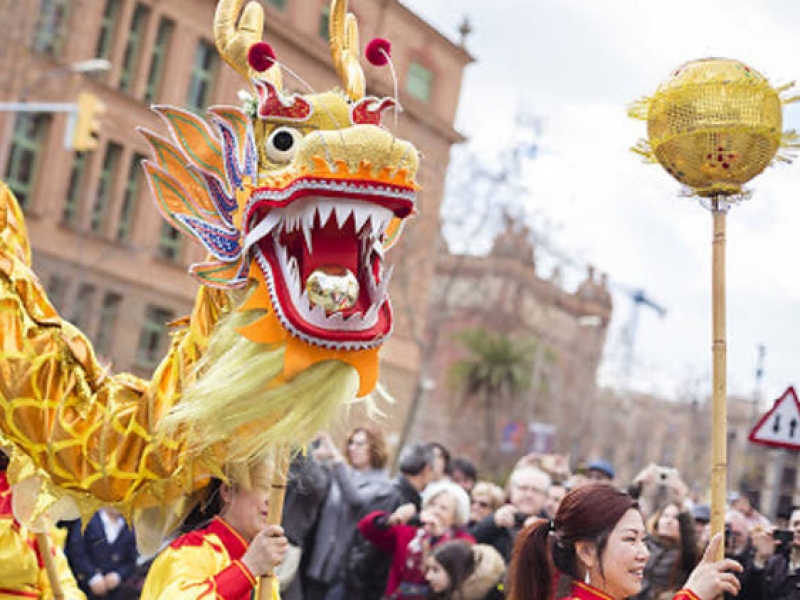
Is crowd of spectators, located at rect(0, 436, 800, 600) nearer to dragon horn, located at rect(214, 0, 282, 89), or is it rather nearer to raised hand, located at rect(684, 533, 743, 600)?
raised hand, located at rect(684, 533, 743, 600)

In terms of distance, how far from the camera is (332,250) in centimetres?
346

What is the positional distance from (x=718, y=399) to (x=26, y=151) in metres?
24.1

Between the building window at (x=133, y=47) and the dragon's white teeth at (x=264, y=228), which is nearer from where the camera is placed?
the dragon's white teeth at (x=264, y=228)

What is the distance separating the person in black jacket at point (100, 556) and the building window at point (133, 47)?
20612 mm

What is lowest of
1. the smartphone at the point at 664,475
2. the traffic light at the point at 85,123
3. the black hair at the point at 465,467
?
the black hair at the point at 465,467

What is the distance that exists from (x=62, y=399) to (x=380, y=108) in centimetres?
124

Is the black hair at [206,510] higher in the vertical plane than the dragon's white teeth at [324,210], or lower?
lower

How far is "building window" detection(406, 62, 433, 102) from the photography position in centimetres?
3145

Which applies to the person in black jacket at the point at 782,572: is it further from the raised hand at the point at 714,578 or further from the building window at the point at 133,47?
the building window at the point at 133,47

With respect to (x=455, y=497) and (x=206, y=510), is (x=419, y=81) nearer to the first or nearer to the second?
(x=455, y=497)

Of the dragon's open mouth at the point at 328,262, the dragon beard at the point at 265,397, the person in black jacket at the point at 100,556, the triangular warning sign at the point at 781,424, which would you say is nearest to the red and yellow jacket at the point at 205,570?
the dragon beard at the point at 265,397

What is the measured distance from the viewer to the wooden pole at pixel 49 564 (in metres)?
4.33

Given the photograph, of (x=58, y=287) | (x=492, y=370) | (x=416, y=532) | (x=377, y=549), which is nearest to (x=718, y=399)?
(x=416, y=532)

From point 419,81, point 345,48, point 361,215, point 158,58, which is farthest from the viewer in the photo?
point 419,81
